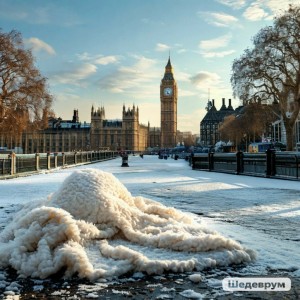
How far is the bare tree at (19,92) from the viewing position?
37.3m

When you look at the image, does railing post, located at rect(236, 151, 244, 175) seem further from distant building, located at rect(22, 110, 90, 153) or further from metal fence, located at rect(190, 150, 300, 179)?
distant building, located at rect(22, 110, 90, 153)

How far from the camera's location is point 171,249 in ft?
15.8

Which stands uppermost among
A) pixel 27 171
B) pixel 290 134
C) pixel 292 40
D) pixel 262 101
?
pixel 292 40

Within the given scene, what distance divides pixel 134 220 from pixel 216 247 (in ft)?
4.00

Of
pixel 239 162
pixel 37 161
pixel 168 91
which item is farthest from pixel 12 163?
pixel 168 91

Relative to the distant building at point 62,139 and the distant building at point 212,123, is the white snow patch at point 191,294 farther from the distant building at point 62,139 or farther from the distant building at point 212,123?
the distant building at point 212,123

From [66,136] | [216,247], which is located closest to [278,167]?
[216,247]

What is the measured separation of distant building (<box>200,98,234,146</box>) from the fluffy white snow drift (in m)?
172

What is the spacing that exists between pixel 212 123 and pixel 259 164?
519 feet

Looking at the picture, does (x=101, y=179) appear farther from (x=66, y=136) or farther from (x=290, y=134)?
(x=66, y=136)

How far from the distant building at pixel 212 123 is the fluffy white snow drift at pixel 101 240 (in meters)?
172

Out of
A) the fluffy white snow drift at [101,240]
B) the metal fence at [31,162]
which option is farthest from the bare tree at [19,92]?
the fluffy white snow drift at [101,240]

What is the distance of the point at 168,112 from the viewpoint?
599ft

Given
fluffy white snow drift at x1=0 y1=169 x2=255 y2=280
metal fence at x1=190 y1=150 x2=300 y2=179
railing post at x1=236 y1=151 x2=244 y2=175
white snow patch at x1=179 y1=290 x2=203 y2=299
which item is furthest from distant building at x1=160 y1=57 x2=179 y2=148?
white snow patch at x1=179 y1=290 x2=203 y2=299
